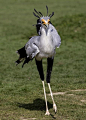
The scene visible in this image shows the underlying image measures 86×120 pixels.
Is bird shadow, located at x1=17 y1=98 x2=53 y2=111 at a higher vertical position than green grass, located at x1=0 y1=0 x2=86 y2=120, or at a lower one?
higher

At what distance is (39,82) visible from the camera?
6.70 meters

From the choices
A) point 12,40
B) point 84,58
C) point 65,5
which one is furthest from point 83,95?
point 65,5

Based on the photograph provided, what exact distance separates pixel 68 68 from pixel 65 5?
1386 cm

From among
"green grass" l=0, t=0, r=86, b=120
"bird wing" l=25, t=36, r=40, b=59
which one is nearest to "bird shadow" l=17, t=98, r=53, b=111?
"green grass" l=0, t=0, r=86, b=120

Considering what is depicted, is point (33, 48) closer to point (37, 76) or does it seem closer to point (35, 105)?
point (35, 105)

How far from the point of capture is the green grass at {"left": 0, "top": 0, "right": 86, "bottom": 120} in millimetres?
4715

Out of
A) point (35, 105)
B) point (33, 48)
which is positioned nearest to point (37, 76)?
point (35, 105)

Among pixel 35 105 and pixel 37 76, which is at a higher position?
pixel 35 105

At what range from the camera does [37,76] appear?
23.9 ft

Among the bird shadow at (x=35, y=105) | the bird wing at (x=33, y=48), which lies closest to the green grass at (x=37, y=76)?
the bird shadow at (x=35, y=105)

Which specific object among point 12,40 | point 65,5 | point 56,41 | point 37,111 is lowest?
point 65,5

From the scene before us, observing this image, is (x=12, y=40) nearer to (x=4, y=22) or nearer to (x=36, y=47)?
(x=4, y=22)

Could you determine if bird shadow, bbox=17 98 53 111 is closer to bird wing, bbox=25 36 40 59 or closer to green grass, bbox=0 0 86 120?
green grass, bbox=0 0 86 120

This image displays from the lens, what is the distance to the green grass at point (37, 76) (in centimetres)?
471
